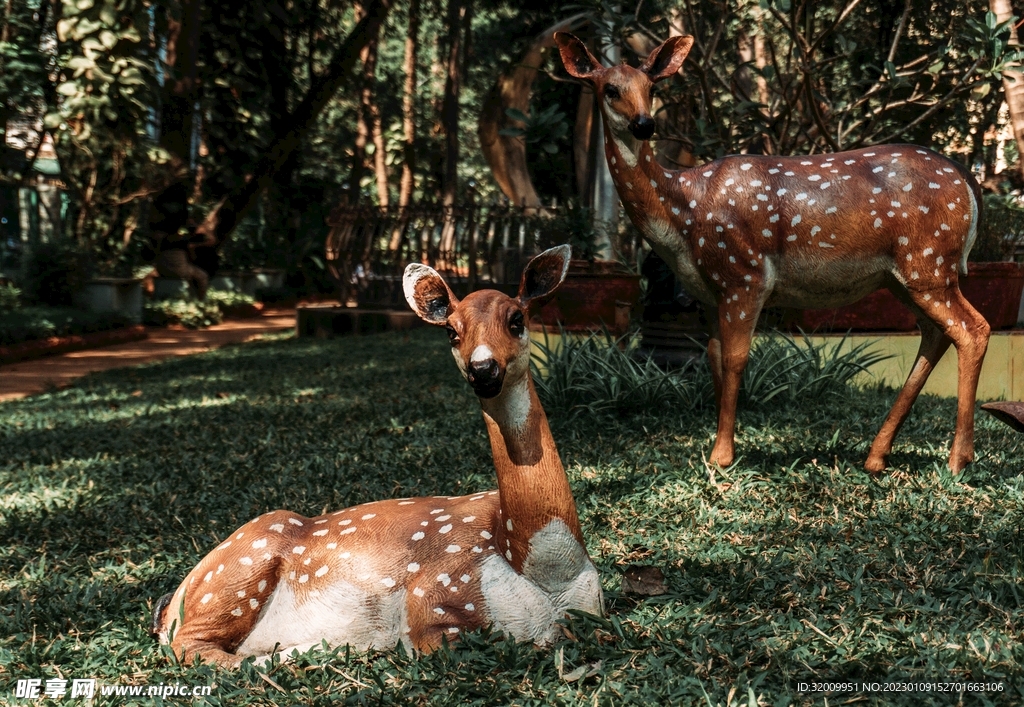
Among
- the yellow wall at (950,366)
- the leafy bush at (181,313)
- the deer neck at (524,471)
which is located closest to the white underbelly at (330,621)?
the deer neck at (524,471)

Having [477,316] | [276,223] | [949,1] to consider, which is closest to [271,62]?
[276,223]

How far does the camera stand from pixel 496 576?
8.19 ft

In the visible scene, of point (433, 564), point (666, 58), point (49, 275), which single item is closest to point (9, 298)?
point (49, 275)

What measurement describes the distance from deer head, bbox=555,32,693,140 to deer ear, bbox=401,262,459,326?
1513mm

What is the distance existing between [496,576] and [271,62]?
57.1 ft

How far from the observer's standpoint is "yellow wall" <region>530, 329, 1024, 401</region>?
20.8 ft

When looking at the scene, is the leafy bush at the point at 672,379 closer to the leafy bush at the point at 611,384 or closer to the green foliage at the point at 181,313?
the leafy bush at the point at 611,384

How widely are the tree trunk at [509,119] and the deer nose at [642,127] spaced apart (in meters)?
4.94

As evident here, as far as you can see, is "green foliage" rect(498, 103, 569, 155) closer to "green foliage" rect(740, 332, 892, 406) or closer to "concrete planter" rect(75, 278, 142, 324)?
"green foliage" rect(740, 332, 892, 406)

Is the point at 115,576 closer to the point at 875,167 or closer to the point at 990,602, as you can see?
the point at 990,602

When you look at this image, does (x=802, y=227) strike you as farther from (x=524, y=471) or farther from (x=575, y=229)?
(x=575, y=229)

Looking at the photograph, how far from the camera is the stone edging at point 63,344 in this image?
36.7 ft

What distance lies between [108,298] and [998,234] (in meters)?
12.6

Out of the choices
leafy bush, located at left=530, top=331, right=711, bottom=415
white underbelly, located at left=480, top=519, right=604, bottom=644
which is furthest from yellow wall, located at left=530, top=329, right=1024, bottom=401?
white underbelly, located at left=480, top=519, right=604, bottom=644
